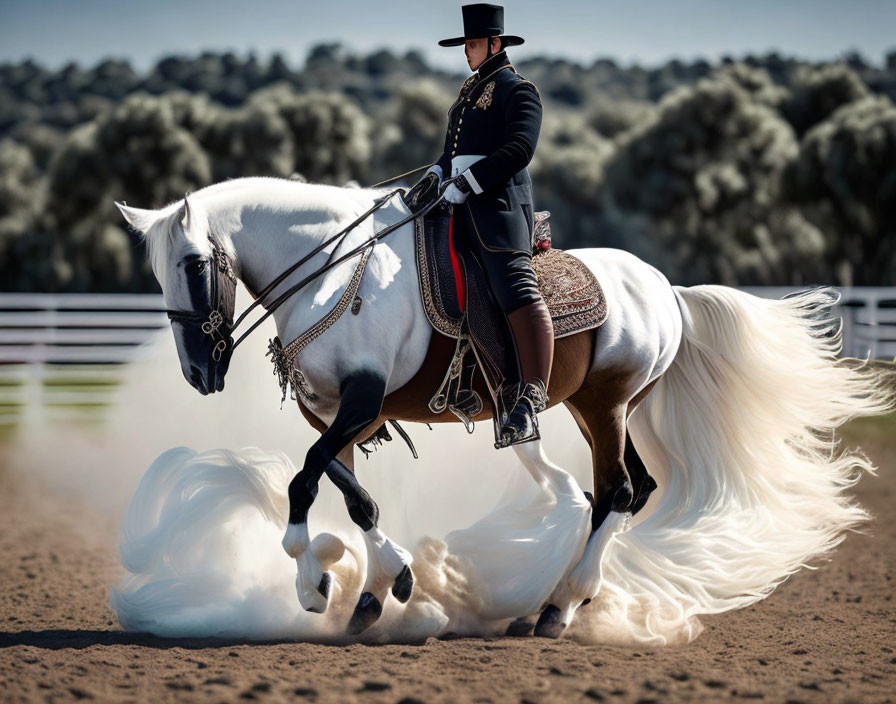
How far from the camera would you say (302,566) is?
3.92 metres

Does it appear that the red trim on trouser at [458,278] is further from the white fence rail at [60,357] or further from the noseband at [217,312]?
the white fence rail at [60,357]

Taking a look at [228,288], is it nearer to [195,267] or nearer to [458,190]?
[195,267]

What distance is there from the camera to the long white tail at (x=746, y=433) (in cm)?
479

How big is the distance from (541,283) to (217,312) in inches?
53.3

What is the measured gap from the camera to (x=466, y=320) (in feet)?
13.4

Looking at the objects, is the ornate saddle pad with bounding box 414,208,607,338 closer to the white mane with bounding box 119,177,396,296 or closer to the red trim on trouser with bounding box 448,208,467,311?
the red trim on trouser with bounding box 448,208,467,311

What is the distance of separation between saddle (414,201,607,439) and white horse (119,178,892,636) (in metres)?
0.06

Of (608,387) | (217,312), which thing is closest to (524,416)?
(608,387)

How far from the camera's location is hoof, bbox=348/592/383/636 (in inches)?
159

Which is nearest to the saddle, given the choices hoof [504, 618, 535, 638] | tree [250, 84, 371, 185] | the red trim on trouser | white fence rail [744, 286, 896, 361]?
the red trim on trouser

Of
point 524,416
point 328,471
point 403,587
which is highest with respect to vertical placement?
point 524,416

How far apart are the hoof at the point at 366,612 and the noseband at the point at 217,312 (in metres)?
1.12

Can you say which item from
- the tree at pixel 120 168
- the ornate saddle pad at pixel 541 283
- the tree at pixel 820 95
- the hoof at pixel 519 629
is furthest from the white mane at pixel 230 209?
the tree at pixel 820 95

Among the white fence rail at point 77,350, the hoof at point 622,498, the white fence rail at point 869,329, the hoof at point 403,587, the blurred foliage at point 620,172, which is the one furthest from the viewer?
the blurred foliage at point 620,172
